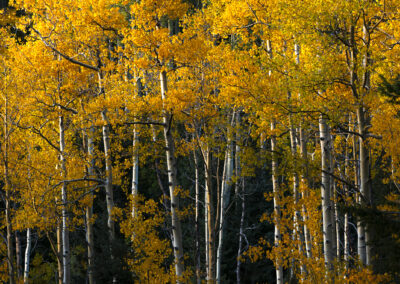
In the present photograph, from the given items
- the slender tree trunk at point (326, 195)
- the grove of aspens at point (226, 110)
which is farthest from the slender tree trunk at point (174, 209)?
the slender tree trunk at point (326, 195)

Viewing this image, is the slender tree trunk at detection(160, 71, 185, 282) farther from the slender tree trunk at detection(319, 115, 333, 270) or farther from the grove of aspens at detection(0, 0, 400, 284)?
the slender tree trunk at detection(319, 115, 333, 270)

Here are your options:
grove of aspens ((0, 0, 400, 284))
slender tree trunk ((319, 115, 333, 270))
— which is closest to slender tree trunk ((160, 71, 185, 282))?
grove of aspens ((0, 0, 400, 284))

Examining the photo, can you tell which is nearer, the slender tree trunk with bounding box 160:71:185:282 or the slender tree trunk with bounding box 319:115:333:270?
the slender tree trunk with bounding box 319:115:333:270

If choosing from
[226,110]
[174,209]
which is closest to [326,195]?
[174,209]

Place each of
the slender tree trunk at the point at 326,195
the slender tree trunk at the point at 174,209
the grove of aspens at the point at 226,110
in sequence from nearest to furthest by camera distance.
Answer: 1. the grove of aspens at the point at 226,110
2. the slender tree trunk at the point at 326,195
3. the slender tree trunk at the point at 174,209

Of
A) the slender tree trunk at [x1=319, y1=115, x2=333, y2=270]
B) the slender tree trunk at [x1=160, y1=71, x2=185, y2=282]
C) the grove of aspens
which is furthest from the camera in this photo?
the slender tree trunk at [x1=160, y1=71, x2=185, y2=282]

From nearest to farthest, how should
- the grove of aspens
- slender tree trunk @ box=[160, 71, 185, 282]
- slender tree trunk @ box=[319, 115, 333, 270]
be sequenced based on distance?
the grove of aspens → slender tree trunk @ box=[319, 115, 333, 270] → slender tree trunk @ box=[160, 71, 185, 282]

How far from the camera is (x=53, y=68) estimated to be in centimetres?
1280

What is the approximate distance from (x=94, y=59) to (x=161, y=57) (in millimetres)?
3091

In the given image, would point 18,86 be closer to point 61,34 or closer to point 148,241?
point 61,34

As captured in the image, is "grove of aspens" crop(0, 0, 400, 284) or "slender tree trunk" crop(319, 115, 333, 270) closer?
"grove of aspens" crop(0, 0, 400, 284)

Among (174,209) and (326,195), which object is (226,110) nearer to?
(174,209)

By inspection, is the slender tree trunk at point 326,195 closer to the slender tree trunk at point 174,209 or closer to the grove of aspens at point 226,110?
the grove of aspens at point 226,110

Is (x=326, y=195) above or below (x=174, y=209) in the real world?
above
